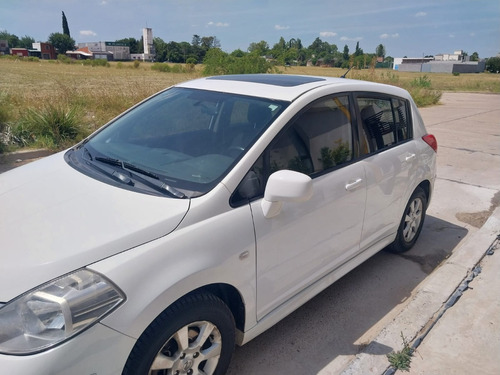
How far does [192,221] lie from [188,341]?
586mm

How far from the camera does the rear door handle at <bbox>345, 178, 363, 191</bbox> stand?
2.88 metres

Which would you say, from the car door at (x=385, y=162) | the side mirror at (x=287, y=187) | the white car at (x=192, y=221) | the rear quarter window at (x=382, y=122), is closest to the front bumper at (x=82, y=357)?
the white car at (x=192, y=221)

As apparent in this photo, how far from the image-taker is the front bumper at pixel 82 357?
1.48 m

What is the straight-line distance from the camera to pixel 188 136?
8.84 ft

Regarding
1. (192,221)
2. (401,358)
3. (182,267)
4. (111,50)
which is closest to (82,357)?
(182,267)

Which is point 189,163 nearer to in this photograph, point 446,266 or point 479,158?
point 446,266

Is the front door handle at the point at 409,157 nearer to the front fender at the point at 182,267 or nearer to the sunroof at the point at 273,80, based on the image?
the sunroof at the point at 273,80

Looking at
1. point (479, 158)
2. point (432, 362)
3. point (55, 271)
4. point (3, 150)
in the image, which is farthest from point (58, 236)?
point (479, 158)

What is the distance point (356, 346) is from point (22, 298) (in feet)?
7.05

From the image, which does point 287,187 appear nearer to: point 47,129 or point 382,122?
point 382,122

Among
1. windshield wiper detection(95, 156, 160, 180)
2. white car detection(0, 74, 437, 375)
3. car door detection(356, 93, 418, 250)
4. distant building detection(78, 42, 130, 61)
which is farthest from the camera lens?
distant building detection(78, 42, 130, 61)

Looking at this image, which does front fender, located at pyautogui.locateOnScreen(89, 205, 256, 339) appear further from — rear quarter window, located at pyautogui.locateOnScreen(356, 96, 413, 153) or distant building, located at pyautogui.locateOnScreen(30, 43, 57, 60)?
distant building, located at pyautogui.locateOnScreen(30, 43, 57, 60)

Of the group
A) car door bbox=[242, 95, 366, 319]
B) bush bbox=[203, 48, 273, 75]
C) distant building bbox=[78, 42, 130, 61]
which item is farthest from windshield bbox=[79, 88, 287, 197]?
distant building bbox=[78, 42, 130, 61]

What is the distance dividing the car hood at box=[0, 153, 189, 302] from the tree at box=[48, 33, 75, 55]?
5143 inches
